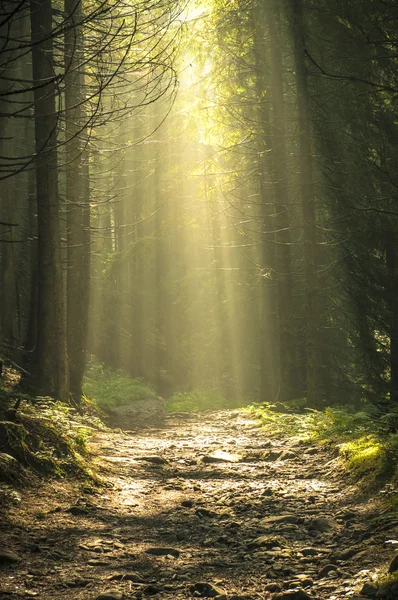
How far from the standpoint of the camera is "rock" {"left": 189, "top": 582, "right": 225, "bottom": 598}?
12.3 feet

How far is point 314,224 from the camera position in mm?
13602

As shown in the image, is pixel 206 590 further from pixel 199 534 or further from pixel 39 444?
pixel 39 444

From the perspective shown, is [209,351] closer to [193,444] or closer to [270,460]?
[193,444]

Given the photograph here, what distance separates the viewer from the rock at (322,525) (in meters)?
5.05

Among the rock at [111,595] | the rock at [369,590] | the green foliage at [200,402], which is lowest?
the green foliage at [200,402]

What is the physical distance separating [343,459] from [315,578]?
348 centimetres

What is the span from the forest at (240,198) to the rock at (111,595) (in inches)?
5.9

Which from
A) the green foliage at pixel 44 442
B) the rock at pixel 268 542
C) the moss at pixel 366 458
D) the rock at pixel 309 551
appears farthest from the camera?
the green foliage at pixel 44 442

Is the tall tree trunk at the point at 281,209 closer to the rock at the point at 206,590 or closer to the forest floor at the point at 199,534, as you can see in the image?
the forest floor at the point at 199,534

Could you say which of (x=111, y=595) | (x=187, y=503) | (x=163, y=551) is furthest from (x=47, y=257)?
(x=111, y=595)

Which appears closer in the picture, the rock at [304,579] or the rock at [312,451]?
the rock at [304,579]

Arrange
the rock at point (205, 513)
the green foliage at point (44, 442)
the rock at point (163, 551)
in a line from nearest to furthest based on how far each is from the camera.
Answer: the rock at point (163, 551) < the rock at point (205, 513) < the green foliage at point (44, 442)

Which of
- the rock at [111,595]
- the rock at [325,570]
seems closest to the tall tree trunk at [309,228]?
the rock at [325,570]

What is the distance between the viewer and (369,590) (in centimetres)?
351
